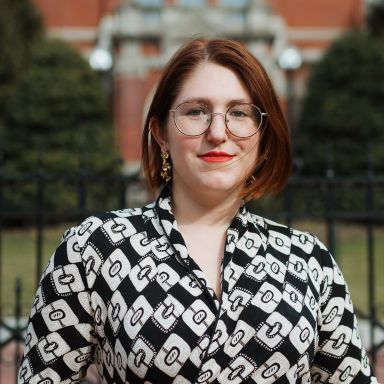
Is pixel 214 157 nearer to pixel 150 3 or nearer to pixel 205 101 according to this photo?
pixel 205 101

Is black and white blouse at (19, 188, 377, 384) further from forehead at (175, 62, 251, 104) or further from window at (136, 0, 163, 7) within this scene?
window at (136, 0, 163, 7)

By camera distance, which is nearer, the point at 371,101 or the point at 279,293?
the point at 279,293

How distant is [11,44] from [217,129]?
14.5 metres

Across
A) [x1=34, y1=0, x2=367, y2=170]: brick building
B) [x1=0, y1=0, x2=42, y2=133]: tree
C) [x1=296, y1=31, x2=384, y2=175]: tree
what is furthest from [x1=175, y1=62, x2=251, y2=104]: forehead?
[x1=34, y1=0, x2=367, y2=170]: brick building

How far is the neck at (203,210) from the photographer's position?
139cm

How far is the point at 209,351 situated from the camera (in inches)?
48.6

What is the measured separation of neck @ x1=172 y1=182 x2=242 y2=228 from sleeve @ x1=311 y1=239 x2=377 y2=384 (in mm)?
240

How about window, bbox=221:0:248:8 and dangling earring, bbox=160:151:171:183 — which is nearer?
dangling earring, bbox=160:151:171:183

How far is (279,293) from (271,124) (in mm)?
351

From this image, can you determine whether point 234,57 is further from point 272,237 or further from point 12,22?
point 12,22

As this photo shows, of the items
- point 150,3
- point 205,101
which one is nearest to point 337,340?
point 205,101

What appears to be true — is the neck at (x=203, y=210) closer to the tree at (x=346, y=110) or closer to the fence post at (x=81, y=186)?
the fence post at (x=81, y=186)

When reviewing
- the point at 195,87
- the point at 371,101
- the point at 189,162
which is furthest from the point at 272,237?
the point at 371,101

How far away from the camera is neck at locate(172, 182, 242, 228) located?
1392 millimetres
